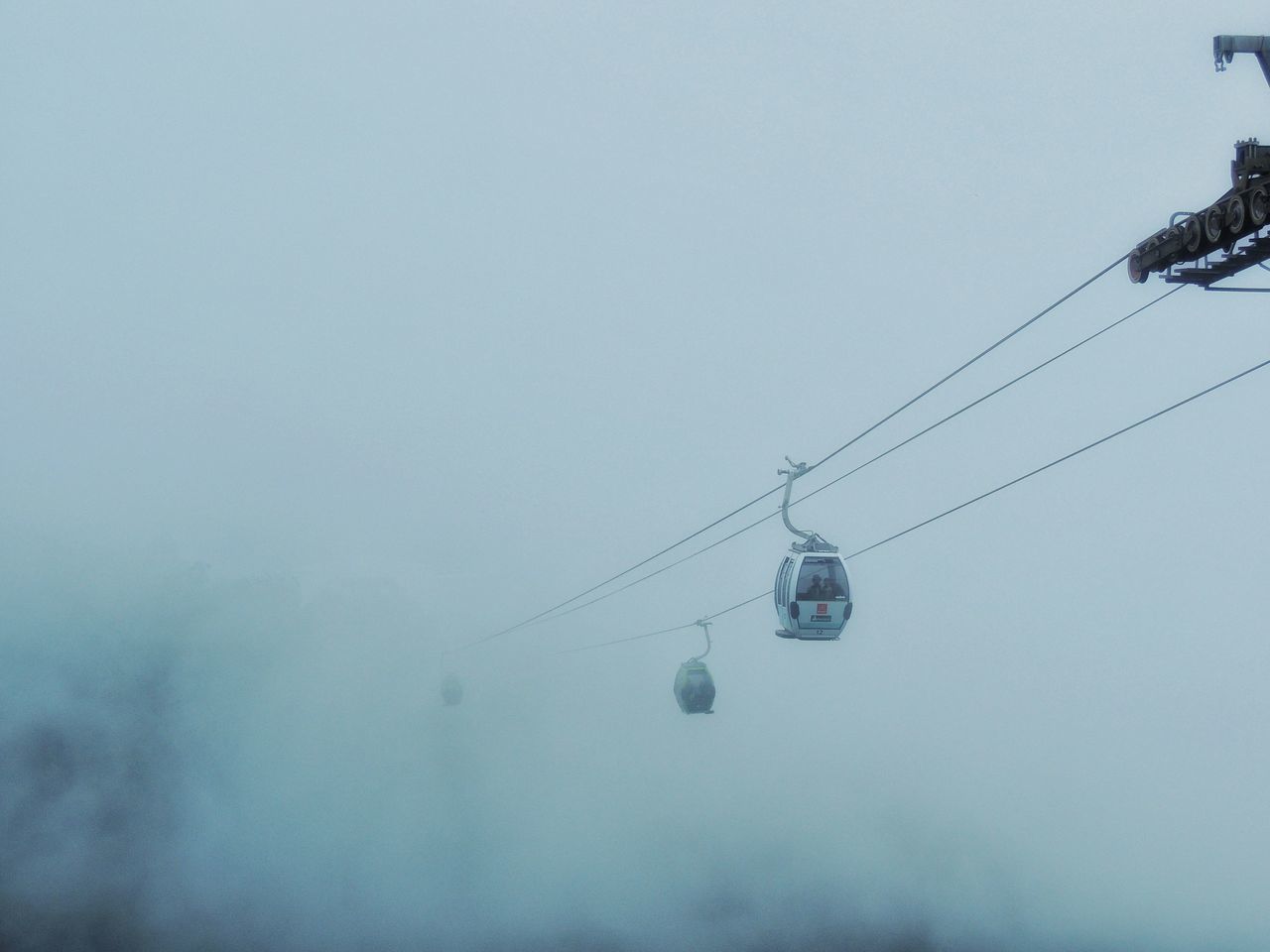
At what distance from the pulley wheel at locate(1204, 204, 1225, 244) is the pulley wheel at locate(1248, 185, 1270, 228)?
450 mm

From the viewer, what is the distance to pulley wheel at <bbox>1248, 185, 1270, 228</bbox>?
1159cm

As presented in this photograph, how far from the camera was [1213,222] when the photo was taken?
12.4 metres

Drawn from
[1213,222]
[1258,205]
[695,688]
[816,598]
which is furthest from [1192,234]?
A: [695,688]

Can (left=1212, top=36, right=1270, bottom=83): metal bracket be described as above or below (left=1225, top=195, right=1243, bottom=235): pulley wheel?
above

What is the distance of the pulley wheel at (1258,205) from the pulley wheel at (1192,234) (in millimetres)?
837

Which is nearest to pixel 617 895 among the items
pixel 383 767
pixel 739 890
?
pixel 739 890

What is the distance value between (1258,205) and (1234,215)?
1.19 ft

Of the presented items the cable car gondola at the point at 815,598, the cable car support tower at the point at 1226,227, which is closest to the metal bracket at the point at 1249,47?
the cable car support tower at the point at 1226,227

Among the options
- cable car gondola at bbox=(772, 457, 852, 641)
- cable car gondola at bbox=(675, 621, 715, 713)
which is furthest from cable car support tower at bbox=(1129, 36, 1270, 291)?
cable car gondola at bbox=(675, 621, 715, 713)

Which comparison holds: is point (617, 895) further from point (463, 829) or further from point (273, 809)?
point (273, 809)

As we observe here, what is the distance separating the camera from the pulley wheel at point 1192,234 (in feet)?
41.7

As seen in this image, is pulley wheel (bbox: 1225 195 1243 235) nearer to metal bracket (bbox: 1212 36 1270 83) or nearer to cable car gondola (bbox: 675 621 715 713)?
metal bracket (bbox: 1212 36 1270 83)

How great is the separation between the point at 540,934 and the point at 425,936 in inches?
548

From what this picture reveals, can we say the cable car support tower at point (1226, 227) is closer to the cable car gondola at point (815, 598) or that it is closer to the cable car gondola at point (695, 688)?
the cable car gondola at point (815, 598)
